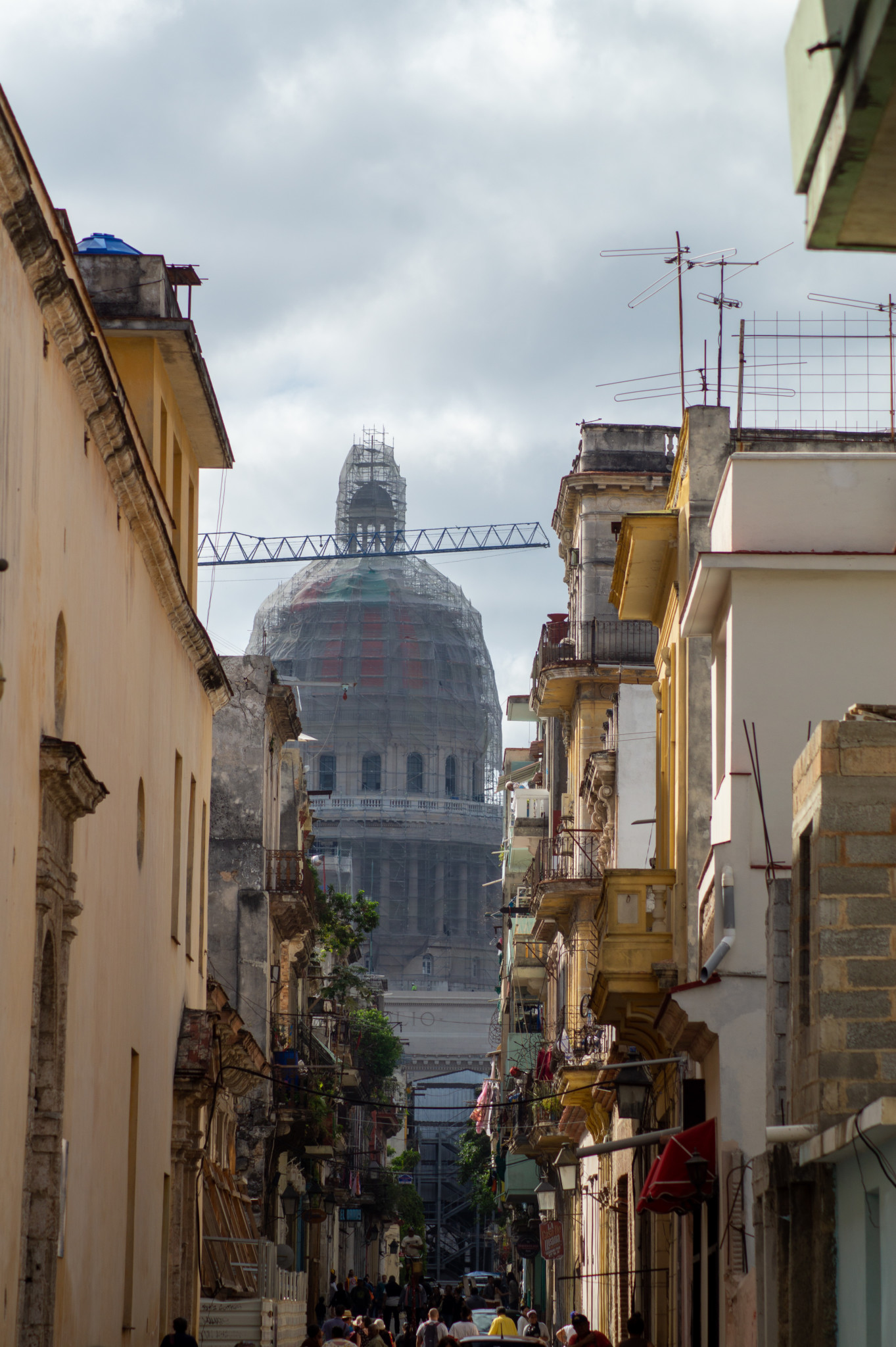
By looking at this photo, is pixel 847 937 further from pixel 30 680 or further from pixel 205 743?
pixel 205 743

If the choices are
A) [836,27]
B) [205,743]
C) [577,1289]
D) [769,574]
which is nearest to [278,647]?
[577,1289]

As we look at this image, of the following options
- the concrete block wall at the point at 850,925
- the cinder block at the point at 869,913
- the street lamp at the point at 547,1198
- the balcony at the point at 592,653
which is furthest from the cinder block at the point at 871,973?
the street lamp at the point at 547,1198

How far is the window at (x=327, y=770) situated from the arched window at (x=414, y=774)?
4.23 m

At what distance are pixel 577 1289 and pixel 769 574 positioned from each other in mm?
21255

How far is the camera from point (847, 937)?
36.3ft

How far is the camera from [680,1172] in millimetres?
16656

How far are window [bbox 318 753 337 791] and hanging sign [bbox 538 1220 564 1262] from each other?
7917 centimetres

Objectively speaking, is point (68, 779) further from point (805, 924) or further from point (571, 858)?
point (571, 858)

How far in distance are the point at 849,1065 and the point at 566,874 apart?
2454cm

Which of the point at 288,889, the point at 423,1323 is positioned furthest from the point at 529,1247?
the point at 423,1323

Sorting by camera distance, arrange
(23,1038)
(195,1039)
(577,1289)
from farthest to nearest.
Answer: (577,1289), (195,1039), (23,1038)

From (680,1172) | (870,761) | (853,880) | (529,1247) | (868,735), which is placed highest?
(868,735)

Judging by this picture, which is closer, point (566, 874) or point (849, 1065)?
point (849, 1065)

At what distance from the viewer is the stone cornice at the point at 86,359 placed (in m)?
12.7
